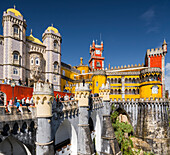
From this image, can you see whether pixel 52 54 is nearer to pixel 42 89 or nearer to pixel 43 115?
pixel 42 89

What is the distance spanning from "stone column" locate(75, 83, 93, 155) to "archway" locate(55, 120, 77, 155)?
0.59 meters

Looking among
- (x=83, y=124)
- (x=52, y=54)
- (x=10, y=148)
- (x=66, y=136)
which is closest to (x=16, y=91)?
(x=10, y=148)

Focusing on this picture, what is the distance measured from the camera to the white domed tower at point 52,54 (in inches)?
1251

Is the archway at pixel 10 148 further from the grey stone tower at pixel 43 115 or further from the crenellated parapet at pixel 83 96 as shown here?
the crenellated parapet at pixel 83 96

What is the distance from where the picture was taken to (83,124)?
1342 cm

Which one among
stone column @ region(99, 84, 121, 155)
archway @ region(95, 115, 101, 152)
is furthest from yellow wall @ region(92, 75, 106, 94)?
archway @ region(95, 115, 101, 152)

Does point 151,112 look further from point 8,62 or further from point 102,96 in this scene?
point 8,62

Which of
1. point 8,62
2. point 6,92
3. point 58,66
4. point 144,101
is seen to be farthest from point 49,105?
point 144,101

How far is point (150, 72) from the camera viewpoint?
112 ft

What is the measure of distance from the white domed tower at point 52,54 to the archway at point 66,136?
19.6 meters

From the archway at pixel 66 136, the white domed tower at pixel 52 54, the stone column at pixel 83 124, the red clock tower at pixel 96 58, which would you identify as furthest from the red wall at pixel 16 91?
the red clock tower at pixel 96 58

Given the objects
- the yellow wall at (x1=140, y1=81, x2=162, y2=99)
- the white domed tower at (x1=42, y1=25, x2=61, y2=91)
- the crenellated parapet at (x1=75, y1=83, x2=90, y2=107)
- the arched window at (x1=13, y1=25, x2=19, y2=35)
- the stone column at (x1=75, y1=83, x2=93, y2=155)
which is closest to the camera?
the stone column at (x1=75, y1=83, x2=93, y2=155)

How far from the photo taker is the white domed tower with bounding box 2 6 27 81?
2406cm

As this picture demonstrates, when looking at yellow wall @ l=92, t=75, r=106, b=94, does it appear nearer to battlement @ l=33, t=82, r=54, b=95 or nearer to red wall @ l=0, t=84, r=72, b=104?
red wall @ l=0, t=84, r=72, b=104
